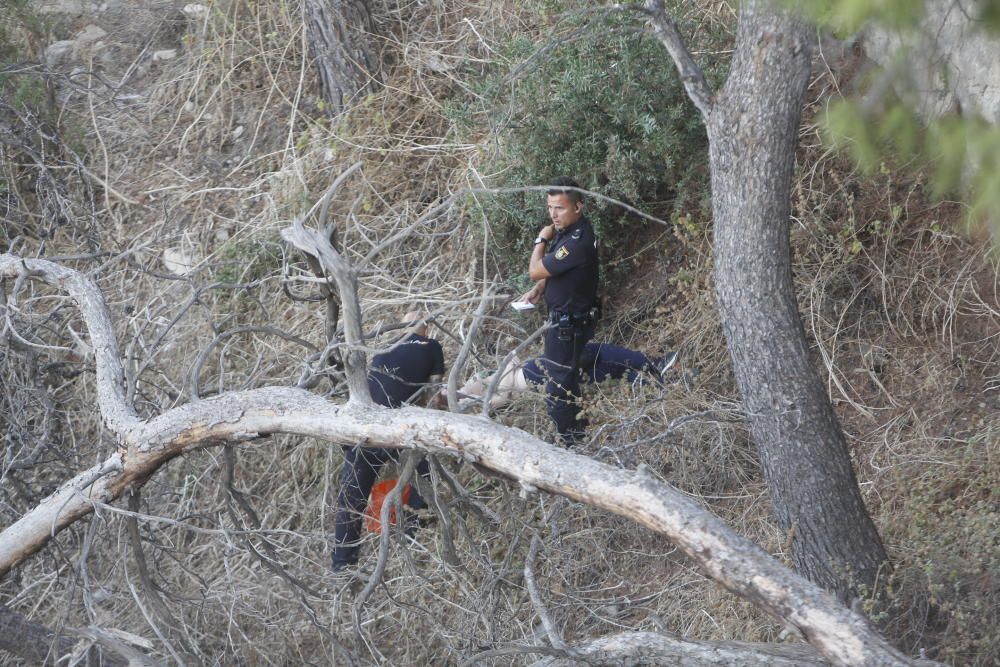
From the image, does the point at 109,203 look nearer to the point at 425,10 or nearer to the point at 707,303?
the point at 425,10

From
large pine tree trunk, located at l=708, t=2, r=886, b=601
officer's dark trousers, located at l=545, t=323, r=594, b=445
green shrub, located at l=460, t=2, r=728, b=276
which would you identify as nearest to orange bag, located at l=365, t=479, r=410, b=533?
officer's dark trousers, located at l=545, t=323, r=594, b=445

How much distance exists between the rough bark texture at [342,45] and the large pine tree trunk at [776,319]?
15.5ft

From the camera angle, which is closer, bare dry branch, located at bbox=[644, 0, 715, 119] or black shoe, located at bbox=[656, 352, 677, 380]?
bare dry branch, located at bbox=[644, 0, 715, 119]

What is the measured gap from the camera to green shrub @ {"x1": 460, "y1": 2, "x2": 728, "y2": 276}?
20.1 ft

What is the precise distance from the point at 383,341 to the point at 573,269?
1.46 m

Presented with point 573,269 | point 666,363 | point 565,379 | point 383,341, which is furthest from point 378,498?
point 666,363

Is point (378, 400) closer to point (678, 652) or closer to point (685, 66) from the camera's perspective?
point (685, 66)

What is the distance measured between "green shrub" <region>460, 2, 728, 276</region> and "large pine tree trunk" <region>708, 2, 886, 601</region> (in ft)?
6.64

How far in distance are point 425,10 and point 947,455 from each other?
18.6 feet

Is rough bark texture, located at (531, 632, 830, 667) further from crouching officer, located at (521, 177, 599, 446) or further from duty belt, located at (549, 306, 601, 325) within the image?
duty belt, located at (549, 306, 601, 325)

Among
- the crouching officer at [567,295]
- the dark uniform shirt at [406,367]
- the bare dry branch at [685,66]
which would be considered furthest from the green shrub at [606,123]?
the bare dry branch at [685,66]

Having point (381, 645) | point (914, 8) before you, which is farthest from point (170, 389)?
point (914, 8)

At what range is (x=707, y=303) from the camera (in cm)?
606

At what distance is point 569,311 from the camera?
5.66 m
